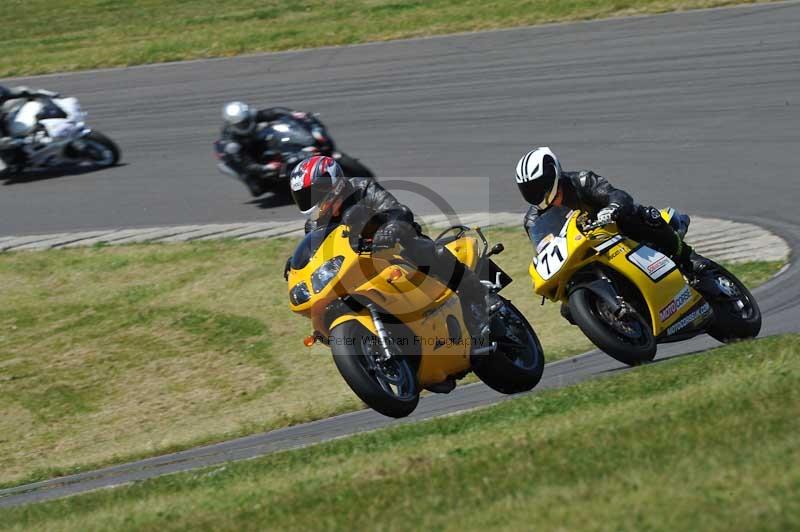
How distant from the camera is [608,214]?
7980 mm

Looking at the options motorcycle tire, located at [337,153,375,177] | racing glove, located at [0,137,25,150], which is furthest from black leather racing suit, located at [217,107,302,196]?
racing glove, located at [0,137,25,150]

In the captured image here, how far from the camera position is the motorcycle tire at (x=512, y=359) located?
8250 millimetres

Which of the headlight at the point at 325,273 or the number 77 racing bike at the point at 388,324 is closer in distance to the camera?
the number 77 racing bike at the point at 388,324

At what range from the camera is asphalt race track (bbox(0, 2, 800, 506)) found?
1461cm

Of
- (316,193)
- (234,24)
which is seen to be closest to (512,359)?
(316,193)

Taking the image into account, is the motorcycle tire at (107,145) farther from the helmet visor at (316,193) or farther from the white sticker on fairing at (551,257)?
the white sticker on fairing at (551,257)

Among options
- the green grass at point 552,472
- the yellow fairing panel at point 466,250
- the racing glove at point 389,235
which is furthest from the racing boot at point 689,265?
the racing glove at point 389,235

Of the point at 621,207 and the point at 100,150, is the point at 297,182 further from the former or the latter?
the point at 100,150

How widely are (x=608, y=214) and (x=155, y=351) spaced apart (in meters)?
5.13

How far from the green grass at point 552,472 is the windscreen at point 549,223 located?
1.21 meters

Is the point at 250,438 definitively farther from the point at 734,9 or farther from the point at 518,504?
the point at 734,9

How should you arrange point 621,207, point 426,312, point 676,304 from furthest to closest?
point 676,304 < point 621,207 < point 426,312

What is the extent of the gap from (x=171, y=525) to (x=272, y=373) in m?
4.76

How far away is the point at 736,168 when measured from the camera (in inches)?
565
